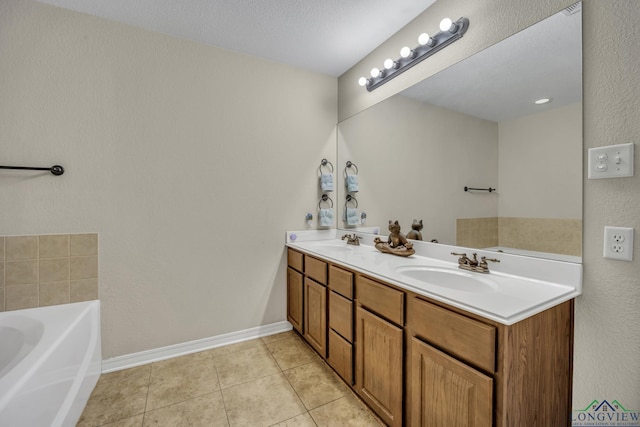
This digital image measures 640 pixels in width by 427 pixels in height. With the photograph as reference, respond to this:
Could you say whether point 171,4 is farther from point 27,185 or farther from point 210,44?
point 27,185

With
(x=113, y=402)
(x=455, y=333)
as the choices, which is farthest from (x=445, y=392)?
(x=113, y=402)

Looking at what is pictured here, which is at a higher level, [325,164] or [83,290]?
[325,164]

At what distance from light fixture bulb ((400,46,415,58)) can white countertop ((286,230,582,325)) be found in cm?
127

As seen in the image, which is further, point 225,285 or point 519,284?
point 225,285

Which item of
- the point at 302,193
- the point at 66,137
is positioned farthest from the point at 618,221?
the point at 66,137

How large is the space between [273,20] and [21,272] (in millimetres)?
2239

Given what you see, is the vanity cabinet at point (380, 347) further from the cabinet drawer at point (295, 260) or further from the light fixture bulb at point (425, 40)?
the light fixture bulb at point (425, 40)

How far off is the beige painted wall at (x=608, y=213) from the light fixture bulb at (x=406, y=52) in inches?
28.6

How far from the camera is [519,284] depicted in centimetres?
122

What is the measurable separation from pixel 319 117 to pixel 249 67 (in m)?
0.73

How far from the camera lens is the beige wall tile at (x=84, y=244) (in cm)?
178

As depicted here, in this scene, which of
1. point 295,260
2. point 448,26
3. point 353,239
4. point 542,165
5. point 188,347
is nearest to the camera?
point 542,165

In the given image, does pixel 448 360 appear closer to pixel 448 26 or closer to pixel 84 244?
pixel 448 26

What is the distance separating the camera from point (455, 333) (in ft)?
3.33
